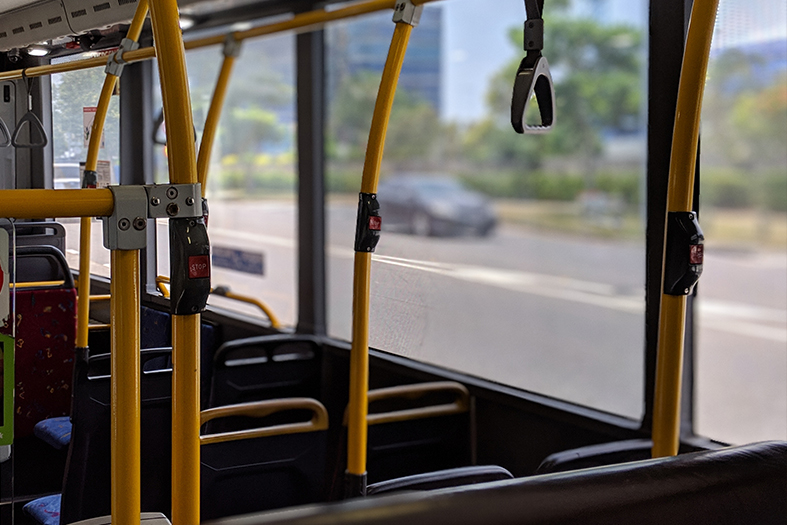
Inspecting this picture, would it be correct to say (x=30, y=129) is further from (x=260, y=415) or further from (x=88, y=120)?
(x=260, y=415)

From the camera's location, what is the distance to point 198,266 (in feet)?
3.99

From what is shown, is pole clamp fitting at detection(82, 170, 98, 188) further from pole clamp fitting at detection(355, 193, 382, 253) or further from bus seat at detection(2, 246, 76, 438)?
pole clamp fitting at detection(355, 193, 382, 253)

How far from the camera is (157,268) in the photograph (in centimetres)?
129

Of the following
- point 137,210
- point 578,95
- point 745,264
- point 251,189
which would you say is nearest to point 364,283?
point 137,210

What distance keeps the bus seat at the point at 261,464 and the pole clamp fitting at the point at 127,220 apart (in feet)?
1.82

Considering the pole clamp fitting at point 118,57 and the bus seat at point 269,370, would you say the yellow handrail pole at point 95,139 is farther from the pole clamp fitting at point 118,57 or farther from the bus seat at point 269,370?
the bus seat at point 269,370

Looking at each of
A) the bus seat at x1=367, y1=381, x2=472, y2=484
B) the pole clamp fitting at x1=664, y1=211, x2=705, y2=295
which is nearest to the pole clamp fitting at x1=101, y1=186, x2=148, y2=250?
the pole clamp fitting at x1=664, y1=211, x2=705, y2=295

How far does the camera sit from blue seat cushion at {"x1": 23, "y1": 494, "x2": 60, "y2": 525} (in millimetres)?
1381

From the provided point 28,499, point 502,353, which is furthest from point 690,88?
point 502,353

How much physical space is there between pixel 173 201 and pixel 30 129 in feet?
1.11

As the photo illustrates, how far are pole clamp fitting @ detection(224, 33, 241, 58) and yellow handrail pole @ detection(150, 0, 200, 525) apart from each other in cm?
86

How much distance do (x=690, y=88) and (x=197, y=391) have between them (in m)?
1.06

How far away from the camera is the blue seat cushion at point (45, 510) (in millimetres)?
1381

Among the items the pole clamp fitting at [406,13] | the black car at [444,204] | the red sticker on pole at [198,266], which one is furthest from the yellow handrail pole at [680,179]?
the black car at [444,204]
